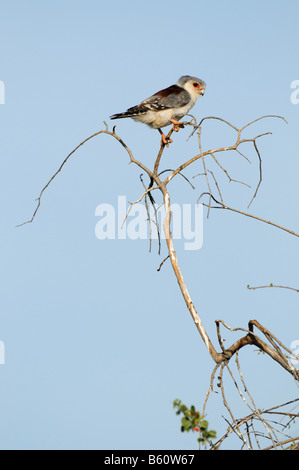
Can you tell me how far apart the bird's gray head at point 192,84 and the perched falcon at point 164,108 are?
74mm

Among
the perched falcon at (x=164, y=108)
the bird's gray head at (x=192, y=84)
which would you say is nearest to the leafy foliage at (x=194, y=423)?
the perched falcon at (x=164, y=108)

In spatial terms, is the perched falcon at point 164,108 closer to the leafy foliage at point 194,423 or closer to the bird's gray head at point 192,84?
the bird's gray head at point 192,84

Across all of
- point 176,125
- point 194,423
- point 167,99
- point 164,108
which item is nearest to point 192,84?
point 167,99

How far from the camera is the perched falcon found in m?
7.52

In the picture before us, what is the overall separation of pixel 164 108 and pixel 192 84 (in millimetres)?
853

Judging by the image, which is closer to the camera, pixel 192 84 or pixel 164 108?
pixel 164 108

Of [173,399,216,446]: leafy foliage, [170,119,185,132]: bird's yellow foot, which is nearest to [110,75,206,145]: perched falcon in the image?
[170,119,185,132]: bird's yellow foot

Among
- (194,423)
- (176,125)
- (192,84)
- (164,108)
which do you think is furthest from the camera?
(192,84)

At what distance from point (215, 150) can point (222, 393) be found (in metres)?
2.13

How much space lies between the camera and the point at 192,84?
8344 mm

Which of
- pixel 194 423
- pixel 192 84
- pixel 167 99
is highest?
pixel 192 84

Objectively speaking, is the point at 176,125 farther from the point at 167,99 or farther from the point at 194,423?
the point at 194,423

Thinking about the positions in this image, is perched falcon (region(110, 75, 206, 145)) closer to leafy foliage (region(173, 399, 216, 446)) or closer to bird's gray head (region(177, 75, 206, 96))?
bird's gray head (region(177, 75, 206, 96))
